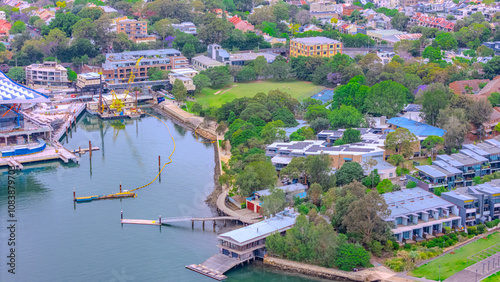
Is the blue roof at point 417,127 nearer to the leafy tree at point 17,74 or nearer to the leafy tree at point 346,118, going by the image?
the leafy tree at point 346,118

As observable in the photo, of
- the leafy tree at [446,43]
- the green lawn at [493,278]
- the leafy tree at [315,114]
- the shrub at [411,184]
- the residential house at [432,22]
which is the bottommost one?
the green lawn at [493,278]

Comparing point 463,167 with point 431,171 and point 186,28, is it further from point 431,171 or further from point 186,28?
point 186,28

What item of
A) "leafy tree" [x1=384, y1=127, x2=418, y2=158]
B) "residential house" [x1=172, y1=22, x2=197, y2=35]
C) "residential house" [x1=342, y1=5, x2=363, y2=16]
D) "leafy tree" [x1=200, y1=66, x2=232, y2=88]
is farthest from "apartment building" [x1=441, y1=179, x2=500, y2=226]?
"residential house" [x1=342, y1=5, x2=363, y2=16]

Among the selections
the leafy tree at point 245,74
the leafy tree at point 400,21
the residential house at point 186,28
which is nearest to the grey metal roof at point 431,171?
the leafy tree at point 245,74

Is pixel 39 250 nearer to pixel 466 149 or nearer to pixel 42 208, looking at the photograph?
pixel 42 208

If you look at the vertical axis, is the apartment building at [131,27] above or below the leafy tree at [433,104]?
above

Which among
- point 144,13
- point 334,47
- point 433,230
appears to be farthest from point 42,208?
point 144,13

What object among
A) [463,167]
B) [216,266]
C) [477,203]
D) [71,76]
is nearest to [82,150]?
[71,76]
